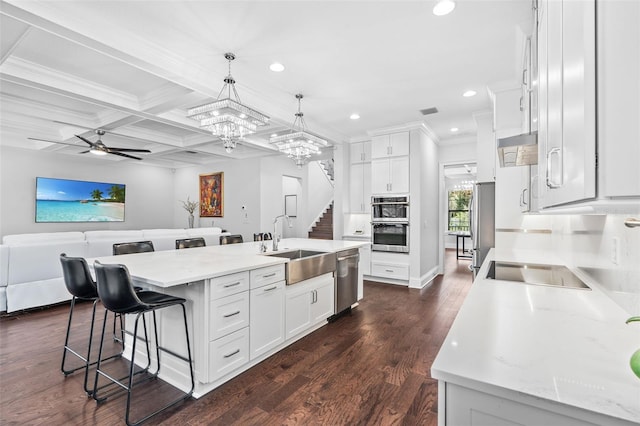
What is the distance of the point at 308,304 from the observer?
322 cm

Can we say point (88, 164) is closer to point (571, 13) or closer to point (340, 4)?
point (340, 4)

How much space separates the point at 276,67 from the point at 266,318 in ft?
8.47

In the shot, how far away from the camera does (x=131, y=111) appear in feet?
13.8

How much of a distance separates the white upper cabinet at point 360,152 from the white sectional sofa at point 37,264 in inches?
178

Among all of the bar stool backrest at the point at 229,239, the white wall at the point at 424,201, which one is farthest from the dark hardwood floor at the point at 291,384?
the white wall at the point at 424,201

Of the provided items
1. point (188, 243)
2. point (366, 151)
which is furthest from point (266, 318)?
point (366, 151)

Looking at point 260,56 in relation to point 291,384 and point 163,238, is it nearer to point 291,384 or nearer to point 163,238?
point 291,384

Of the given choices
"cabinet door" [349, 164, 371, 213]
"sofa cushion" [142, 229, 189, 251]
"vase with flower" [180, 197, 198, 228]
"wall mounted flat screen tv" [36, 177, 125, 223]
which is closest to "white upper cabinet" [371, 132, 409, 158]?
"cabinet door" [349, 164, 371, 213]

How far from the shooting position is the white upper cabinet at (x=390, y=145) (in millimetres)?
5520

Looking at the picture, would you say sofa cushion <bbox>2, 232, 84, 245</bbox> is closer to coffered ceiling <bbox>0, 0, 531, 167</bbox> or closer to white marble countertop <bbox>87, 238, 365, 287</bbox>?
coffered ceiling <bbox>0, 0, 531, 167</bbox>

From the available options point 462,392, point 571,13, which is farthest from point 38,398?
point 571,13

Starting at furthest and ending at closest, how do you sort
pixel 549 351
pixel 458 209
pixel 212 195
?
1. pixel 458 209
2. pixel 212 195
3. pixel 549 351

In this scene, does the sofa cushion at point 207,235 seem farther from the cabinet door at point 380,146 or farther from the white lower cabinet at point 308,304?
the cabinet door at point 380,146

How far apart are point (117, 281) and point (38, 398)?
115cm
